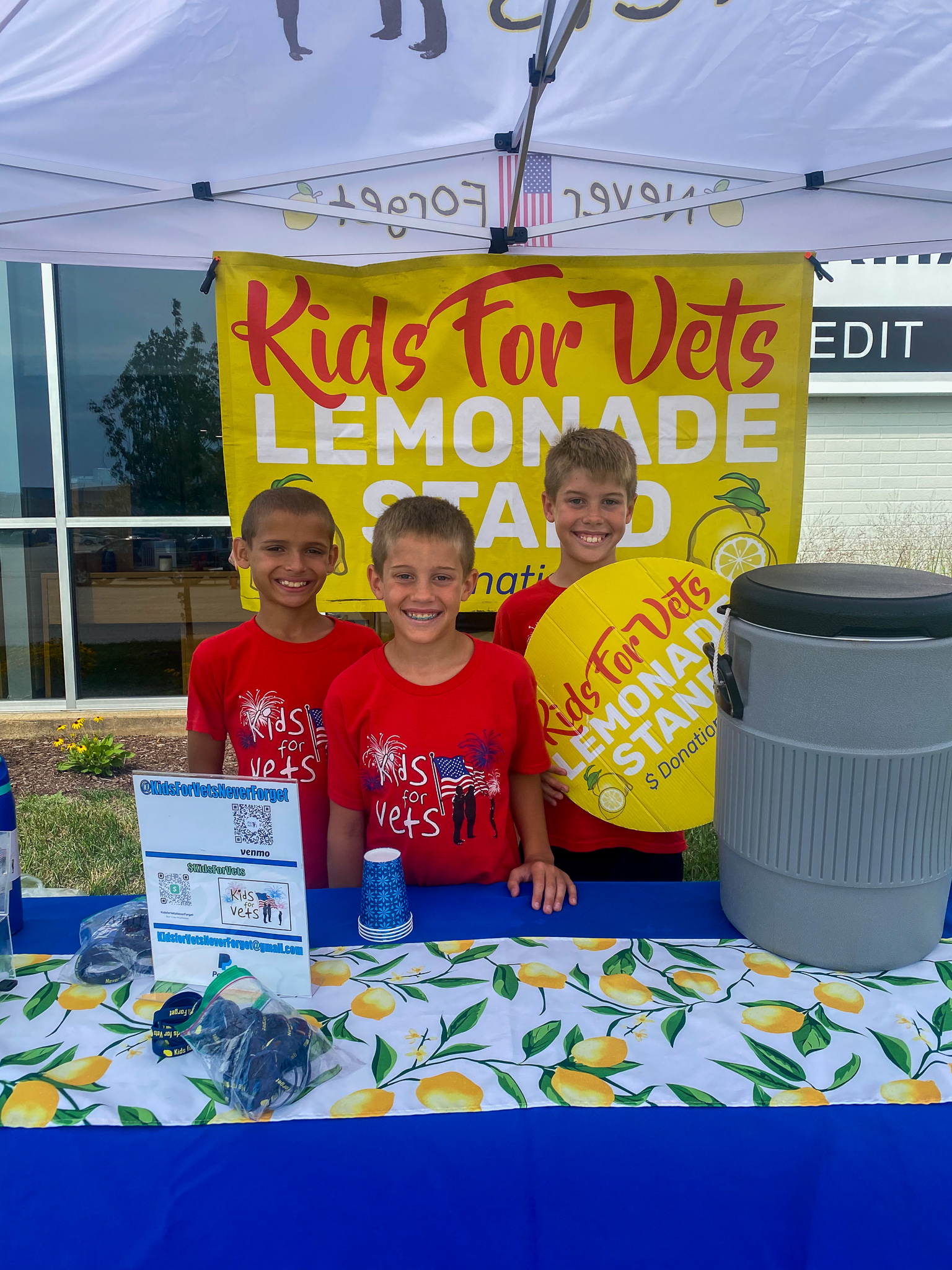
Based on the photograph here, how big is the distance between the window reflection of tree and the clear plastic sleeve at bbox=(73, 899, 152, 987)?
3678 mm

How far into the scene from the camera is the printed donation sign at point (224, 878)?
958 millimetres

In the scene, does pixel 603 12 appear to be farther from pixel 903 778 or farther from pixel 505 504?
pixel 903 778

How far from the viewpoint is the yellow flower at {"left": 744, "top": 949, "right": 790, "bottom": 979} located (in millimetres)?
1014

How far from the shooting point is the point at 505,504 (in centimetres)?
261

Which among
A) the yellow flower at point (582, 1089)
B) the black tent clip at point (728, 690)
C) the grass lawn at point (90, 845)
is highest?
the black tent clip at point (728, 690)

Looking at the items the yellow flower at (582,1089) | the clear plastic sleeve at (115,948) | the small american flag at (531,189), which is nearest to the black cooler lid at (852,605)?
the yellow flower at (582,1089)

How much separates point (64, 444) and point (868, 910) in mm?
4599

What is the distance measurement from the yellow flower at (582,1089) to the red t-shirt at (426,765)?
51cm

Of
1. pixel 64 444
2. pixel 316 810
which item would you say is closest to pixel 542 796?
pixel 316 810

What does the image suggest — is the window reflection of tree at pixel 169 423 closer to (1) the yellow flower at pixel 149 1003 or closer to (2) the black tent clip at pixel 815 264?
(2) the black tent clip at pixel 815 264

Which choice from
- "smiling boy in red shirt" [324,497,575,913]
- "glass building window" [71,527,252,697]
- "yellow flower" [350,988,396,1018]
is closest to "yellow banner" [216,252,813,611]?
"smiling boy in red shirt" [324,497,575,913]

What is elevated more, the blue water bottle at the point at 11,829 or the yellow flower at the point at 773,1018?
the blue water bottle at the point at 11,829

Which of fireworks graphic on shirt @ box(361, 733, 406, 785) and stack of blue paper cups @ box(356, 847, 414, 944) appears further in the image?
fireworks graphic on shirt @ box(361, 733, 406, 785)

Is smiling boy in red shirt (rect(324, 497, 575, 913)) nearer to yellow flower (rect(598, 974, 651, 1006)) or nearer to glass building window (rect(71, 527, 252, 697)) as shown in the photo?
yellow flower (rect(598, 974, 651, 1006))
